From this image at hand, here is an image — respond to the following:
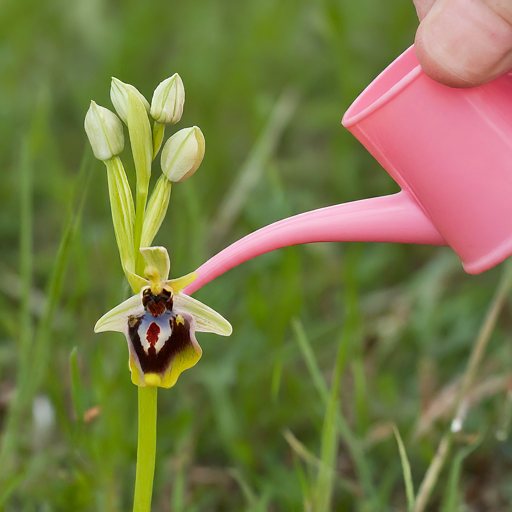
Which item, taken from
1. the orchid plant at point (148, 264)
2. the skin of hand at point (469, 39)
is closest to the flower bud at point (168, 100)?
the orchid plant at point (148, 264)

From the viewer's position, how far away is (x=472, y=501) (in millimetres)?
981

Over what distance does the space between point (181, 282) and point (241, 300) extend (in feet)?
2.45

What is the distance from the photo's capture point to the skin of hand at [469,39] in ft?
1.95

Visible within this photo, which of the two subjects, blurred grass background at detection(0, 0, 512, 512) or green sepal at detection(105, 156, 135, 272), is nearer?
green sepal at detection(105, 156, 135, 272)

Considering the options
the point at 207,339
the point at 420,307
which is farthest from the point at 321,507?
the point at 420,307

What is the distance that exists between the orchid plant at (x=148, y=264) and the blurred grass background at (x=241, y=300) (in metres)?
0.14

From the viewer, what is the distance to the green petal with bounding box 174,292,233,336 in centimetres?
58

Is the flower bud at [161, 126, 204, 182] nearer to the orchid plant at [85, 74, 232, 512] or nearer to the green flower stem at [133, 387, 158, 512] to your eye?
the orchid plant at [85, 74, 232, 512]

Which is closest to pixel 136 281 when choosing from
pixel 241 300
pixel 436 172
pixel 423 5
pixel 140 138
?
pixel 140 138

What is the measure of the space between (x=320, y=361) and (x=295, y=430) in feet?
0.59

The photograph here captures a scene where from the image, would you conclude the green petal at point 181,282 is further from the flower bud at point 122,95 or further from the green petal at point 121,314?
the flower bud at point 122,95

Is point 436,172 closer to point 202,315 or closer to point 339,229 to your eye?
point 339,229

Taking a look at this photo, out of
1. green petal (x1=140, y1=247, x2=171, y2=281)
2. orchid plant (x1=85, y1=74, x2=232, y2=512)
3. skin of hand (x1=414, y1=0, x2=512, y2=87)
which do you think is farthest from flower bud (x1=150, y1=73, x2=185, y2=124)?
skin of hand (x1=414, y1=0, x2=512, y2=87)

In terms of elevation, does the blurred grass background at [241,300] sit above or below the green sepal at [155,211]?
below
